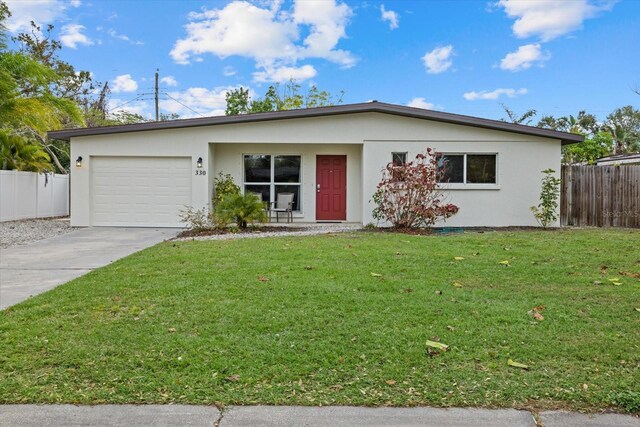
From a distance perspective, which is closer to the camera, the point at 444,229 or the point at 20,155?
the point at 444,229

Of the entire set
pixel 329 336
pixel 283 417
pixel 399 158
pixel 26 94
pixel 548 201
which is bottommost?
pixel 283 417

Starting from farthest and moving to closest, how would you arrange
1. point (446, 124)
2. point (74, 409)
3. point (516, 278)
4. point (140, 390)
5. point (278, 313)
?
1. point (446, 124)
2. point (516, 278)
3. point (278, 313)
4. point (140, 390)
5. point (74, 409)

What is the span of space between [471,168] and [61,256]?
1057 cm

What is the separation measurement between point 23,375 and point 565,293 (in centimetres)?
506

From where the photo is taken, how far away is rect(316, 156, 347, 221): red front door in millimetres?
15008

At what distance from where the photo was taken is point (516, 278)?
19.2ft

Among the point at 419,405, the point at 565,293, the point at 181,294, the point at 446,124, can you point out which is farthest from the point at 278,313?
the point at 446,124

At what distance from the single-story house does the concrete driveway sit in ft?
3.93

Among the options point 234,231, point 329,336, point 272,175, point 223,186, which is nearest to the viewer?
point 329,336

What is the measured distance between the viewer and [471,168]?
44.5ft

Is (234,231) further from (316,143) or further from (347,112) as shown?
(347,112)

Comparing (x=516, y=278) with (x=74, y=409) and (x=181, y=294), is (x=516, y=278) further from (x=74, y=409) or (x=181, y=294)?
(x=74, y=409)

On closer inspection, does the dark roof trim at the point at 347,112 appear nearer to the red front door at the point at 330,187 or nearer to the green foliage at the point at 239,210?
the red front door at the point at 330,187

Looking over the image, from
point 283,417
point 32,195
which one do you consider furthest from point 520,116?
point 283,417
